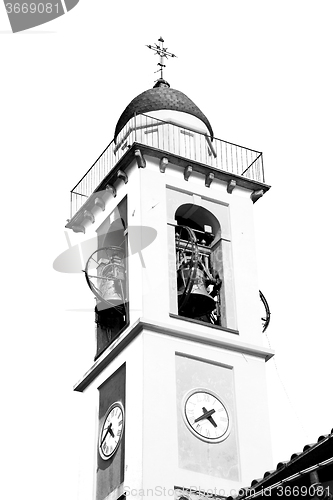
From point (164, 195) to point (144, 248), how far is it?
1403 millimetres

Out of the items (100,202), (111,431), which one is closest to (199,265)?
(100,202)

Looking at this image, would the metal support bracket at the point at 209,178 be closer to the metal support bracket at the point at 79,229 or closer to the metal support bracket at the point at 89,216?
the metal support bracket at the point at 89,216

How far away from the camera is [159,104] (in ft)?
75.7

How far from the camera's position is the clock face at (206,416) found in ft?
61.2

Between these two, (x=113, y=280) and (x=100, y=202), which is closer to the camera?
(x=113, y=280)

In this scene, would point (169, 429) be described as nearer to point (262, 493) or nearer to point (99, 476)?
point (99, 476)

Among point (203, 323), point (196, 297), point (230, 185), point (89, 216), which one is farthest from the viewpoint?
point (89, 216)

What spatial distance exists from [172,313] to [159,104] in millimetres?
5401

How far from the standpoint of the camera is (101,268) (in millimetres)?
21375

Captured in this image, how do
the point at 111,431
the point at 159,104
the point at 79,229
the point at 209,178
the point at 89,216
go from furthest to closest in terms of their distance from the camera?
1. the point at 159,104
2. the point at 79,229
3. the point at 89,216
4. the point at 209,178
5. the point at 111,431

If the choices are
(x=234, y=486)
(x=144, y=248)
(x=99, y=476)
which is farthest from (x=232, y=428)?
(x=144, y=248)

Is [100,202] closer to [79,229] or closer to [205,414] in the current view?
[79,229]

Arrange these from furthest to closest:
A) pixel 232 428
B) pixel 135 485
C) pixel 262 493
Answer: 1. pixel 232 428
2. pixel 135 485
3. pixel 262 493

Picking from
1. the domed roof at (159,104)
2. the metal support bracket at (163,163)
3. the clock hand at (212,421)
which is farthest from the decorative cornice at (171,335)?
the domed roof at (159,104)
